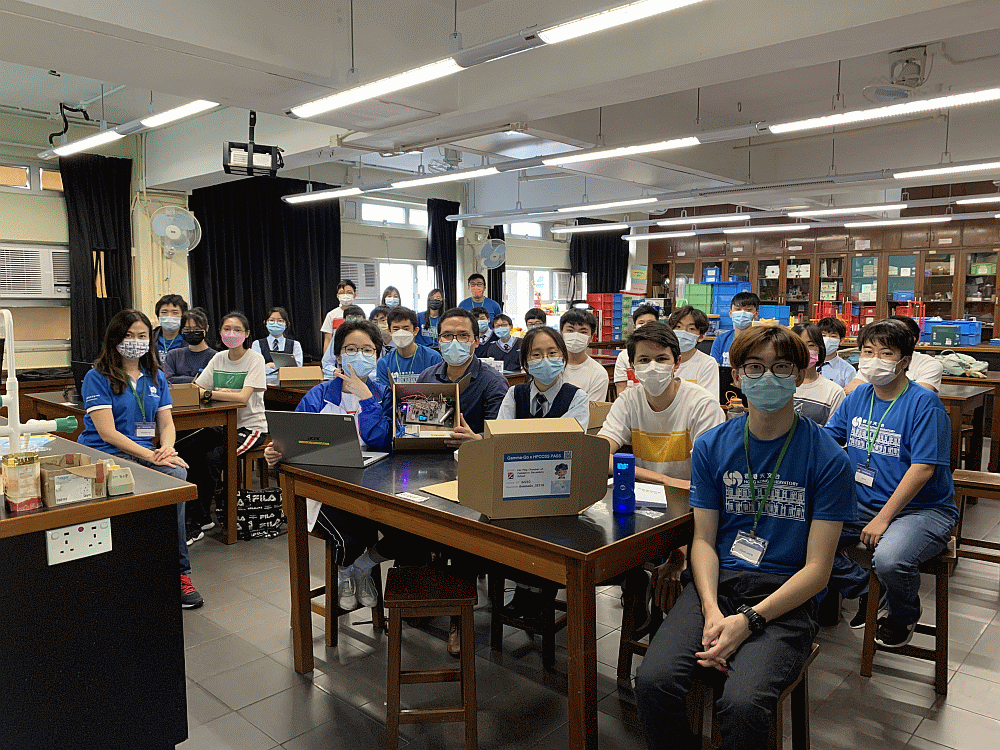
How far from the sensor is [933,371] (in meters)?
4.68

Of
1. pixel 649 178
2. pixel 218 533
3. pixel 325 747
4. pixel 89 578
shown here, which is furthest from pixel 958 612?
pixel 649 178

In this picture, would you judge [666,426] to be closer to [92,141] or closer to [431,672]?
[431,672]

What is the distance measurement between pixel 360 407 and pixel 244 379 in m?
1.59

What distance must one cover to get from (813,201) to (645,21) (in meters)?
7.07

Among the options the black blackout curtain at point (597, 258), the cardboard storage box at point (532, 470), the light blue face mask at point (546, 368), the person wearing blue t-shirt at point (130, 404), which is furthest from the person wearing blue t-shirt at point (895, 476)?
the black blackout curtain at point (597, 258)

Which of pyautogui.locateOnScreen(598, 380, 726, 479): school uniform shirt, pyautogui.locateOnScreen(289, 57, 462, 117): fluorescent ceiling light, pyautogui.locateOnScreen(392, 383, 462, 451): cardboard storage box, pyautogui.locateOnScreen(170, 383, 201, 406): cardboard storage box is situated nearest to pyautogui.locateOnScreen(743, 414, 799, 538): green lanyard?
pyautogui.locateOnScreen(598, 380, 726, 479): school uniform shirt

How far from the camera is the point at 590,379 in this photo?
15.1 ft

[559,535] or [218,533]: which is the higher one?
[559,535]

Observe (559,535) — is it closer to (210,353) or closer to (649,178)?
(210,353)

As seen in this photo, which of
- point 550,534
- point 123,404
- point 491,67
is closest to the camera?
point 550,534

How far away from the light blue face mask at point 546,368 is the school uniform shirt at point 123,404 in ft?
6.39

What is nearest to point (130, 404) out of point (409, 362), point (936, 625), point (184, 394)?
point (184, 394)

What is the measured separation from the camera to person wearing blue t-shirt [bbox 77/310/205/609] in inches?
133

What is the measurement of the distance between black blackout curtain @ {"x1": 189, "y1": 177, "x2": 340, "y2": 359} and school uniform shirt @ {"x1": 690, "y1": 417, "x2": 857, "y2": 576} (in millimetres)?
7586
